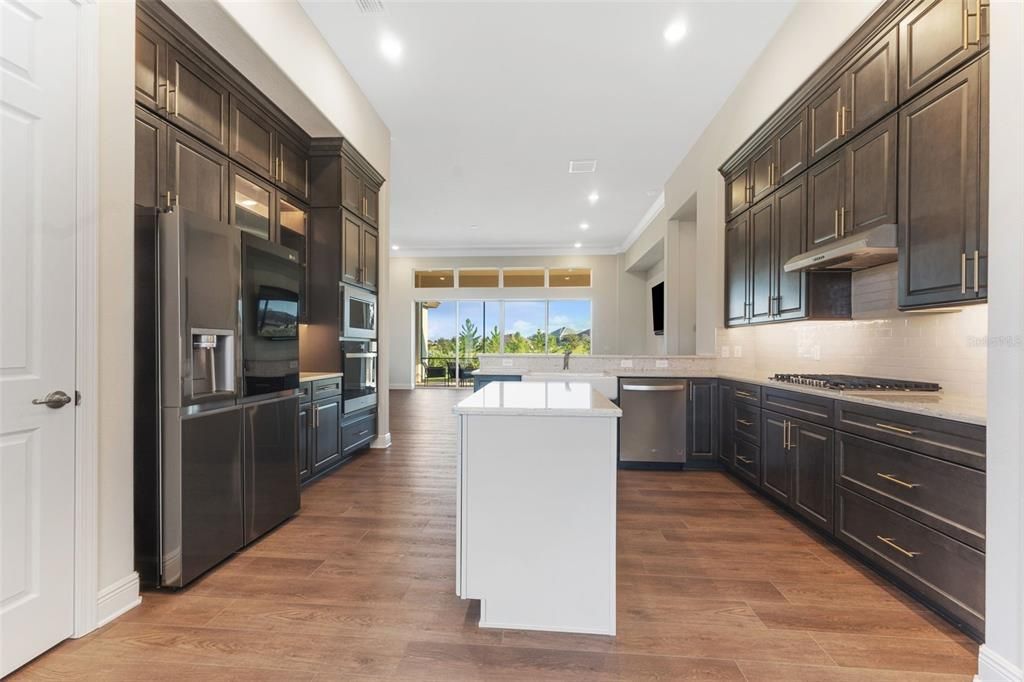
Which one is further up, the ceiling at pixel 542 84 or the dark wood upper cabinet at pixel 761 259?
the ceiling at pixel 542 84

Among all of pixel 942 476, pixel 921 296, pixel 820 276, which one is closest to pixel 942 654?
pixel 942 476

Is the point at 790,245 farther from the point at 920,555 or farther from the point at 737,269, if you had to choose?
the point at 920,555

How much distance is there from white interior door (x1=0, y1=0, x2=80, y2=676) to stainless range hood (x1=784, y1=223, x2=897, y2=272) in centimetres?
356

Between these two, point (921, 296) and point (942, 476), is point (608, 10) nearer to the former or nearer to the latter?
point (921, 296)

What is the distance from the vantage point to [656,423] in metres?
4.19

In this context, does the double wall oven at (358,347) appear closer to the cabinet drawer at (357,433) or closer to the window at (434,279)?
the cabinet drawer at (357,433)

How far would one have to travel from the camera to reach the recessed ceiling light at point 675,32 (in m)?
3.28

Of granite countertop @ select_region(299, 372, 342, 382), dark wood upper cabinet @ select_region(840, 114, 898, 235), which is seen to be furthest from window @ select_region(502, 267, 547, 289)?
dark wood upper cabinet @ select_region(840, 114, 898, 235)

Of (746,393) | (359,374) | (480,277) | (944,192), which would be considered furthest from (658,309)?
(944,192)

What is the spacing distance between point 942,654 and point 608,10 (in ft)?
12.6

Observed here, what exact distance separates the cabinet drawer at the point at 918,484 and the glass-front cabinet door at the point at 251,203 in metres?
4.04

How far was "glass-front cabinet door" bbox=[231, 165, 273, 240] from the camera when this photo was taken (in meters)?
3.17

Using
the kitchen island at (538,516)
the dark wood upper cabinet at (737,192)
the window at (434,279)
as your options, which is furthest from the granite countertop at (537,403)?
the window at (434,279)

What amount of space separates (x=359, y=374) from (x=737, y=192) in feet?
12.9
